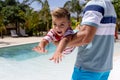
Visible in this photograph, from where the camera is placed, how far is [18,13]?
29.3 m

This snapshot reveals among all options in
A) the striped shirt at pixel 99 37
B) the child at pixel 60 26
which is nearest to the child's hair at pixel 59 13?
the child at pixel 60 26

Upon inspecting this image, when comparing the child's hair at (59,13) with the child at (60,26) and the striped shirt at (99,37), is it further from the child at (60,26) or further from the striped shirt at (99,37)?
the striped shirt at (99,37)

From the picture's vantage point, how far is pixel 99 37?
68.0 inches

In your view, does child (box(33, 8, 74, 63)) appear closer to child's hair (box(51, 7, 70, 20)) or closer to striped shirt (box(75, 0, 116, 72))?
child's hair (box(51, 7, 70, 20))

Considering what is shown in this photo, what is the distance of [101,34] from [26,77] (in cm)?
584

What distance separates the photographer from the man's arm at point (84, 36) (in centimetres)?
156

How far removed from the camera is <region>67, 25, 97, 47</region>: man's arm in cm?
156

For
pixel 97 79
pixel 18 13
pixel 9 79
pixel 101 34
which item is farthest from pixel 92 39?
pixel 18 13

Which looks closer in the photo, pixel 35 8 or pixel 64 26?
pixel 64 26

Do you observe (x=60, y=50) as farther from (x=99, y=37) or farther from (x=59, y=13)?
(x=99, y=37)

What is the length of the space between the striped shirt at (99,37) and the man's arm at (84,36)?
0.10ft

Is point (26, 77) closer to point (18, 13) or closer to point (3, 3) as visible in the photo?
point (18, 13)

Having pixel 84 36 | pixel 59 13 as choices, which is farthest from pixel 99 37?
pixel 59 13

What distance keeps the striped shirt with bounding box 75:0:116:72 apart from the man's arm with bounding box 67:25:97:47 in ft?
0.10
